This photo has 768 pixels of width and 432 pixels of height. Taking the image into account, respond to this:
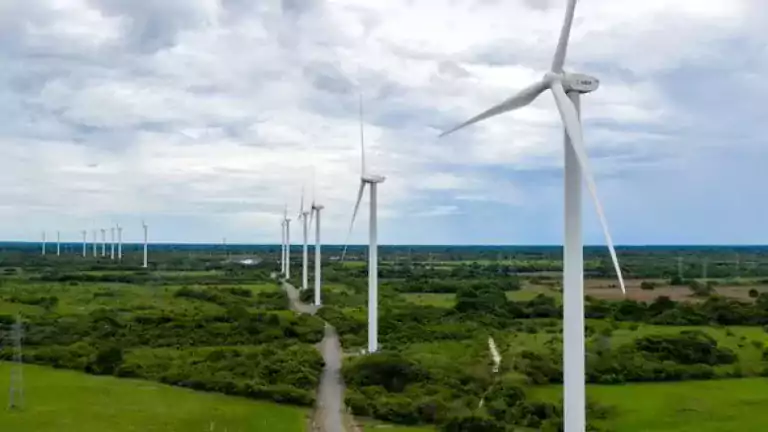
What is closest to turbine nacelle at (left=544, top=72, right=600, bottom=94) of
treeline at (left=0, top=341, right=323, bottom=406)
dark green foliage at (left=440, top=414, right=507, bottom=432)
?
dark green foliage at (left=440, top=414, right=507, bottom=432)

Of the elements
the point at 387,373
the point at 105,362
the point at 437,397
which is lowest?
the point at 437,397

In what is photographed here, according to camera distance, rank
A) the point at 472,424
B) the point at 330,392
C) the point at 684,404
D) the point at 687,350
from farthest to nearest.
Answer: the point at 687,350, the point at 330,392, the point at 684,404, the point at 472,424

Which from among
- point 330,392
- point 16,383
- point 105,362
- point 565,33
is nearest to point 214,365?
point 105,362

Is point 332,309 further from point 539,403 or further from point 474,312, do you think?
point 539,403

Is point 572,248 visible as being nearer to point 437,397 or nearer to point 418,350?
point 437,397

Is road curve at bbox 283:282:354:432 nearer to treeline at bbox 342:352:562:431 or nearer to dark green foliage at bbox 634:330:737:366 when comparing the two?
treeline at bbox 342:352:562:431

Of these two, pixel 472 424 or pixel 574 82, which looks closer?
pixel 574 82

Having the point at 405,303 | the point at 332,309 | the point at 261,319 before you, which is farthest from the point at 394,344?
the point at 405,303

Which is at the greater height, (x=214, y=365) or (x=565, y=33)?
(x=565, y=33)
